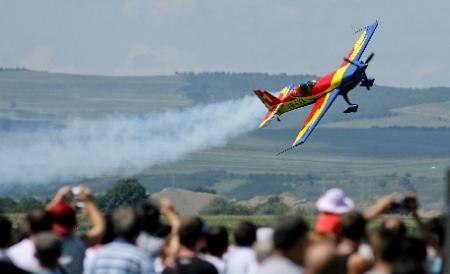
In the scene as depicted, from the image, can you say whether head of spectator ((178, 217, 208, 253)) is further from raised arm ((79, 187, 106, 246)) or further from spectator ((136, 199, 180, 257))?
spectator ((136, 199, 180, 257))

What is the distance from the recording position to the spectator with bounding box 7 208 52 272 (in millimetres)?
22141

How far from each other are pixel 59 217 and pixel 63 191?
0.47m

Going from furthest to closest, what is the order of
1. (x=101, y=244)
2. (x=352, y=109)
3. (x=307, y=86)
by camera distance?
(x=307, y=86) → (x=352, y=109) → (x=101, y=244)

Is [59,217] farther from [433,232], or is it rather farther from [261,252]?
[433,232]

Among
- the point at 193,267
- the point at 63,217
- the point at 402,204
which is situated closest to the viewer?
the point at 193,267

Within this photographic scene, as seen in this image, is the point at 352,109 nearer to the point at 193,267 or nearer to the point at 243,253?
the point at 243,253

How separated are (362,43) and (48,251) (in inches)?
2787

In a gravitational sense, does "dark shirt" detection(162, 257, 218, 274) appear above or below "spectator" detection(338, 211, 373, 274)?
below

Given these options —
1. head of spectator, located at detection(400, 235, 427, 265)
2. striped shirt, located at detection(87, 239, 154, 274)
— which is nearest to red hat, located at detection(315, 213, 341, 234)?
striped shirt, located at detection(87, 239, 154, 274)

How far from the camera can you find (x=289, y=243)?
59.9 feet

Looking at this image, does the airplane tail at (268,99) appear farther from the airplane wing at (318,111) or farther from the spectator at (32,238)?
the spectator at (32,238)

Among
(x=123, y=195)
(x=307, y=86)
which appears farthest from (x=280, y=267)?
(x=123, y=195)

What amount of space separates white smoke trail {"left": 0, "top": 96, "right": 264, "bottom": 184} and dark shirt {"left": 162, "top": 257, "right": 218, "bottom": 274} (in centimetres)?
9249

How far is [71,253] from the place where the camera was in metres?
22.9
